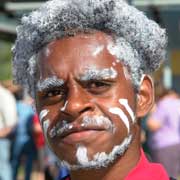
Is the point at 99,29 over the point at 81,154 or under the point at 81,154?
over

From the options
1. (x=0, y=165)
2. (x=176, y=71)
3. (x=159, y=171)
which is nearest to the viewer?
(x=159, y=171)

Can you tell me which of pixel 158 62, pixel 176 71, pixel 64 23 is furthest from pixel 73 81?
pixel 176 71

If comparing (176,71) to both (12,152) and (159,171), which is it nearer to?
(12,152)

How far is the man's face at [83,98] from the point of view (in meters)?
1.94

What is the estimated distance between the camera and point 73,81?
1.98 metres

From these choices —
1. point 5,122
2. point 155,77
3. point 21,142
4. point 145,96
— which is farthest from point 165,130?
point 145,96

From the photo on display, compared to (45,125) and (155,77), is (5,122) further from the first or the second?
(45,125)

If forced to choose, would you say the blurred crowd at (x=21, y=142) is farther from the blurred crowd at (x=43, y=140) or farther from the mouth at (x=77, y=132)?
the mouth at (x=77, y=132)

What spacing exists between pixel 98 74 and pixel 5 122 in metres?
5.27

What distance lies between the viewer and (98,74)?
6.57ft

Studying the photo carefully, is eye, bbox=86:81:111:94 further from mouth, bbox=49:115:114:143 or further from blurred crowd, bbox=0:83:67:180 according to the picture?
blurred crowd, bbox=0:83:67:180

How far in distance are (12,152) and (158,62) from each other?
6017 millimetres

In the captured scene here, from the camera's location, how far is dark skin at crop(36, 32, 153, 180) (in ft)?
6.38

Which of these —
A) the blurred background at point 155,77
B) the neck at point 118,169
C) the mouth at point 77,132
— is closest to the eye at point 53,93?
the mouth at point 77,132
